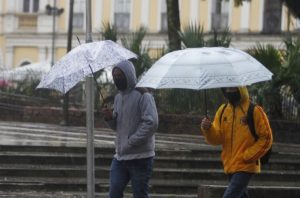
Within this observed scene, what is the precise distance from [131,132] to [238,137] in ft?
3.56

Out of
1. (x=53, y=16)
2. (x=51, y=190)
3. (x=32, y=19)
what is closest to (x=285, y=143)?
(x=51, y=190)

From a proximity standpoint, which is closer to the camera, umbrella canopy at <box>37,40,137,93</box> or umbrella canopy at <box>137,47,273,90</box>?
umbrella canopy at <box>137,47,273,90</box>

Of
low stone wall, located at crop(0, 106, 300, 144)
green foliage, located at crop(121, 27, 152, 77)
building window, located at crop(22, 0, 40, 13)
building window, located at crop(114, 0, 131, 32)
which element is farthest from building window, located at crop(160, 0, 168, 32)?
green foliage, located at crop(121, 27, 152, 77)

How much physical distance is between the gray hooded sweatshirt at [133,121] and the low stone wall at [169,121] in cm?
1057

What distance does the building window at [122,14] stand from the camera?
47094mm

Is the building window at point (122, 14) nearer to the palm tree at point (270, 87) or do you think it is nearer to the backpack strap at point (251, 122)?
the palm tree at point (270, 87)

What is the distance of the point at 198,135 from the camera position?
19.8 meters

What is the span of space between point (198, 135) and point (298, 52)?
3058 millimetres

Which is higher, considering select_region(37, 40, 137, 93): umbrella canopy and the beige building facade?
select_region(37, 40, 137, 93): umbrella canopy

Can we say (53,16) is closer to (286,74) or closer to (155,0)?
(155,0)

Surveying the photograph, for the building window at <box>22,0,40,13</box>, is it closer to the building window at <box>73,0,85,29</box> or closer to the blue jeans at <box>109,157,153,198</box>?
the building window at <box>73,0,85,29</box>

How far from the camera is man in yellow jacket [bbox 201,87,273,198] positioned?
811cm

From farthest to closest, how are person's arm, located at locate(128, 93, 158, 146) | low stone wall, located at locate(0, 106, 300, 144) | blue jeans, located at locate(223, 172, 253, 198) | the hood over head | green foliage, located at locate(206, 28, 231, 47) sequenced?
1. green foliage, located at locate(206, 28, 231, 47)
2. low stone wall, located at locate(0, 106, 300, 144)
3. the hood over head
4. person's arm, located at locate(128, 93, 158, 146)
5. blue jeans, located at locate(223, 172, 253, 198)

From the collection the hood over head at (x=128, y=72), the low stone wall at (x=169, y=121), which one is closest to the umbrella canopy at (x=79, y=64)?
the hood over head at (x=128, y=72)
